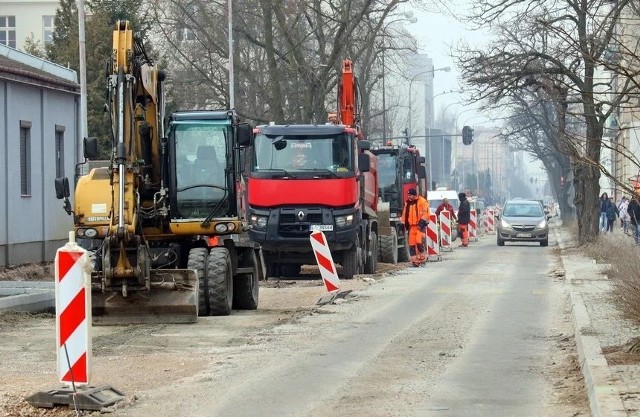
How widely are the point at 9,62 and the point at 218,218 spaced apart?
15.6 meters

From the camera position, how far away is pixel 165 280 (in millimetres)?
17000

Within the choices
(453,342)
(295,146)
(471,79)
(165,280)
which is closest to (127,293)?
(165,280)

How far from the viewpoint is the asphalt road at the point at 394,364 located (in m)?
10.2

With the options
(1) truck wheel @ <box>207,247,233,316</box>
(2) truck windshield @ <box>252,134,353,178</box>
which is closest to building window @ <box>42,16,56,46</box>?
(2) truck windshield @ <box>252,134,353,178</box>

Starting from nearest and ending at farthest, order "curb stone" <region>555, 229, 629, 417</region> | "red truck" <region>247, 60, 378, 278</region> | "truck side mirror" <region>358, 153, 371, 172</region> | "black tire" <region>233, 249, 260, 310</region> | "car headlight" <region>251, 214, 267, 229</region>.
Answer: "curb stone" <region>555, 229, 629, 417</region>
"black tire" <region>233, 249, 260, 310</region>
"red truck" <region>247, 60, 378, 278</region>
"car headlight" <region>251, 214, 267, 229</region>
"truck side mirror" <region>358, 153, 371, 172</region>

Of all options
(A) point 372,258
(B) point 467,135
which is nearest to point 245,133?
(A) point 372,258

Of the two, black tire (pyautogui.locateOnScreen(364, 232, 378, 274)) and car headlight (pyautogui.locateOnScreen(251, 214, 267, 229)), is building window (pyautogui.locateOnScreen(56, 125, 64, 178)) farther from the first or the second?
car headlight (pyautogui.locateOnScreen(251, 214, 267, 229))

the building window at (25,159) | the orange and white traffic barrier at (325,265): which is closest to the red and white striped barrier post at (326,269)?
the orange and white traffic barrier at (325,265)

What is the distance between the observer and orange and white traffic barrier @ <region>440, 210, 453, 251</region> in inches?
1587

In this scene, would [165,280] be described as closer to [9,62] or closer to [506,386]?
[506,386]

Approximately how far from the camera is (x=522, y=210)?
161ft

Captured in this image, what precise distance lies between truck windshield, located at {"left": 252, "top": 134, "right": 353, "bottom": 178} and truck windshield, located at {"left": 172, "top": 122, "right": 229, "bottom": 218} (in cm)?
713

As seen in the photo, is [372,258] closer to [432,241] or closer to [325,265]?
[432,241]

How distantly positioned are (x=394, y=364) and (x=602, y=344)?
207 centimetres
